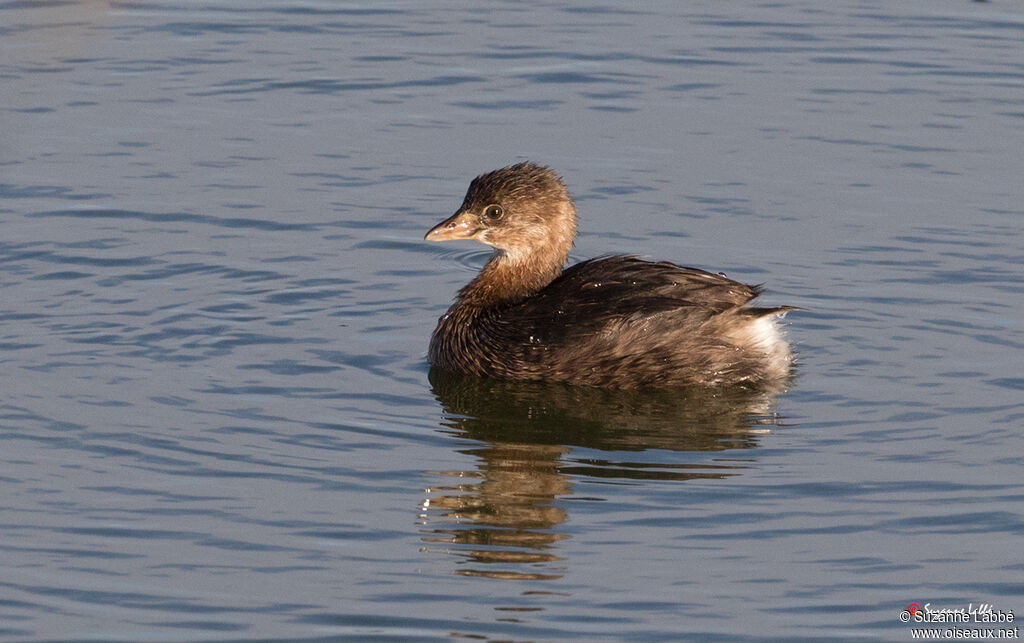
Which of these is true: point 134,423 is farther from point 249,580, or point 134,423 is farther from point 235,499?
point 249,580

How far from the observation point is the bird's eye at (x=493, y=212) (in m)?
10.1

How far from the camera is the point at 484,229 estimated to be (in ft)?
33.1

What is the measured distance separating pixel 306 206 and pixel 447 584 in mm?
6142

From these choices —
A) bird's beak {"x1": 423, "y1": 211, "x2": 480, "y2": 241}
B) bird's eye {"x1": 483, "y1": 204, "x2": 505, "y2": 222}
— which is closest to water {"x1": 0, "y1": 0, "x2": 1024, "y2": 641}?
bird's beak {"x1": 423, "y1": 211, "x2": 480, "y2": 241}

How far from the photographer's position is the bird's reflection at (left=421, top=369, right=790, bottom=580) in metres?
7.21

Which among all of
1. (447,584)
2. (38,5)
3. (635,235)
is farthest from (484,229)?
(38,5)

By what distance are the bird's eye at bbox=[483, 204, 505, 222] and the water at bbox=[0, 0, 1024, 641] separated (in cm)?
86

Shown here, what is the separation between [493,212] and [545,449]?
208 centimetres

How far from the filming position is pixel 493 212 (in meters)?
10.1

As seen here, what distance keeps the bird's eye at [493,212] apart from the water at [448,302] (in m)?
0.86

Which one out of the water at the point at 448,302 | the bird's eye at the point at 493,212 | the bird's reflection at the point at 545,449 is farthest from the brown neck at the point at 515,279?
the bird's reflection at the point at 545,449

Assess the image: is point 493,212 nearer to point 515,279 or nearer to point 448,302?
point 515,279

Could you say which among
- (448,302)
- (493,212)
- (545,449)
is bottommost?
(545,449)

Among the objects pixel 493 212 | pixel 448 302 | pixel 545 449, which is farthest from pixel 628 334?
pixel 448 302
